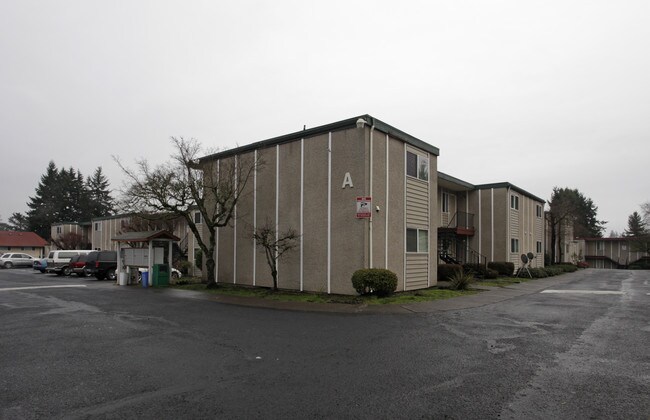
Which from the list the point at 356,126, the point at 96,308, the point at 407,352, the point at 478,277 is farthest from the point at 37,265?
the point at 407,352

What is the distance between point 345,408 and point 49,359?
515 cm

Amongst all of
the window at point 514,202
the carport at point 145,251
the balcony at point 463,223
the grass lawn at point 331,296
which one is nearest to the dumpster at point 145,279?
the carport at point 145,251

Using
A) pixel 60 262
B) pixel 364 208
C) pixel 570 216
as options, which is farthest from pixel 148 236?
pixel 570 216

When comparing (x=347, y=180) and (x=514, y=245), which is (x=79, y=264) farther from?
(x=514, y=245)

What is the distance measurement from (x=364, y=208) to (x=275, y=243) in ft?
13.8

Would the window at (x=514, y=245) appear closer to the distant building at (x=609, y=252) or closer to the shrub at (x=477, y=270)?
the shrub at (x=477, y=270)

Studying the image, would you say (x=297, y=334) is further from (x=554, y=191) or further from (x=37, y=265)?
(x=554, y=191)

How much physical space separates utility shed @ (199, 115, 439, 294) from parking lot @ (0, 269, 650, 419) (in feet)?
14.3

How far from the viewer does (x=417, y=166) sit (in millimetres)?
17703

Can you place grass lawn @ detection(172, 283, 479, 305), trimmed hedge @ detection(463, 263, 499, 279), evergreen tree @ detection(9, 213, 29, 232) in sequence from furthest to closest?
evergreen tree @ detection(9, 213, 29, 232) < trimmed hedge @ detection(463, 263, 499, 279) < grass lawn @ detection(172, 283, 479, 305)

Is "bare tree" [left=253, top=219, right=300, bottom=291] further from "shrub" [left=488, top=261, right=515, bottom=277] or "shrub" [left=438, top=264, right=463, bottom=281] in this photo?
"shrub" [left=488, top=261, right=515, bottom=277]

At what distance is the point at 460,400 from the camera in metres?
4.56

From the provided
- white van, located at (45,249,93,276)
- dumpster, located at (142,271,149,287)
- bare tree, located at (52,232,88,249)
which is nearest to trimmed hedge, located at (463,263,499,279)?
dumpster, located at (142,271,149,287)

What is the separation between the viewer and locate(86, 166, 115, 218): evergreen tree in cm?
7994
